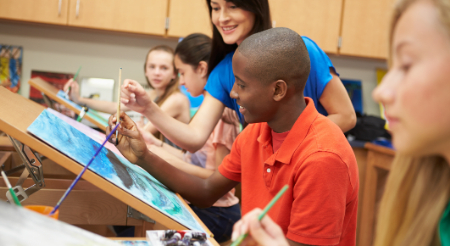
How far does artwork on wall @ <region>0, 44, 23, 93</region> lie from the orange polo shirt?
8.07ft

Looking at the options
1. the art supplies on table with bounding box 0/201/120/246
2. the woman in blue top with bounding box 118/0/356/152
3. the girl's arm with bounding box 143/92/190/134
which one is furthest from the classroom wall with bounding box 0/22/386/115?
the art supplies on table with bounding box 0/201/120/246

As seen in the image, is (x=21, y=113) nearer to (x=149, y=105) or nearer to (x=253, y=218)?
(x=149, y=105)

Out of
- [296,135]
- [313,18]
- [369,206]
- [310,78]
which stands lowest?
[369,206]

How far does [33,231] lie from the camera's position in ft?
1.61

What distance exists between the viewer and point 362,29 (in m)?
2.98

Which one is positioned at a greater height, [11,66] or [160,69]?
[160,69]

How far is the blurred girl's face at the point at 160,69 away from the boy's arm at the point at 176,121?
97 cm

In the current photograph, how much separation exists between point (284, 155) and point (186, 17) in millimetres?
2043

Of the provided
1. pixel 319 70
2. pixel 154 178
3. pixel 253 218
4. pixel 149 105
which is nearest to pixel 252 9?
pixel 319 70

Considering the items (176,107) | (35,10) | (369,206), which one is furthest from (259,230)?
(35,10)

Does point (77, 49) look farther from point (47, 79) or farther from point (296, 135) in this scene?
point (296, 135)

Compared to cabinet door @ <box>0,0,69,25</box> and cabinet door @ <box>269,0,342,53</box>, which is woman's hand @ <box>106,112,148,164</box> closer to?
cabinet door @ <box>0,0,69,25</box>

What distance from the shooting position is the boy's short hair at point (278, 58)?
3.07ft

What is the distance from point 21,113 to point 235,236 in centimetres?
60
